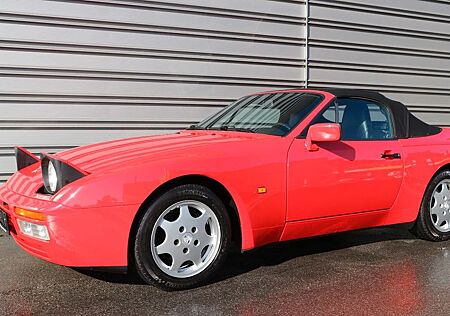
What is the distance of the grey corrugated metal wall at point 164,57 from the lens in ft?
19.5

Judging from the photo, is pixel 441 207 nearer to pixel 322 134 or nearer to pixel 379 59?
pixel 322 134

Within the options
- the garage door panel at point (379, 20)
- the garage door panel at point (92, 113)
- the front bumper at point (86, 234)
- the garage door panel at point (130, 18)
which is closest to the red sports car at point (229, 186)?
the front bumper at point (86, 234)

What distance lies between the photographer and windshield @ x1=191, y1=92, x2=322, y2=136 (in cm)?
384

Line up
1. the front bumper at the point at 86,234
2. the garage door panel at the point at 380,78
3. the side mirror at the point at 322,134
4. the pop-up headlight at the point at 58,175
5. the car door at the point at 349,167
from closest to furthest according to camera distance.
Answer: the front bumper at the point at 86,234 → the pop-up headlight at the point at 58,175 → the side mirror at the point at 322,134 → the car door at the point at 349,167 → the garage door panel at the point at 380,78

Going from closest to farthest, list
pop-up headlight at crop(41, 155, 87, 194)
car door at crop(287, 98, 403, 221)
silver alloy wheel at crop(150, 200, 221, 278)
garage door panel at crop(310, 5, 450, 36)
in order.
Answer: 1. pop-up headlight at crop(41, 155, 87, 194)
2. silver alloy wheel at crop(150, 200, 221, 278)
3. car door at crop(287, 98, 403, 221)
4. garage door panel at crop(310, 5, 450, 36)

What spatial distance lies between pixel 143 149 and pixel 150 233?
25.8 inches

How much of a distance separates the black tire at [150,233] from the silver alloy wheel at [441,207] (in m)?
2.30

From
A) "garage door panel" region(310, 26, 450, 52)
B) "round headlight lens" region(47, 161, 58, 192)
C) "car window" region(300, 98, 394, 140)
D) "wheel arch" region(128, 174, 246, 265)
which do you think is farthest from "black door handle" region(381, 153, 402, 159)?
"garage door panel" region(310, 26, 450, 52)

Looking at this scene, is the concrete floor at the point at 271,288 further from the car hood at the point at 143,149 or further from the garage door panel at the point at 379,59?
the garage door panel at the point at 379,59

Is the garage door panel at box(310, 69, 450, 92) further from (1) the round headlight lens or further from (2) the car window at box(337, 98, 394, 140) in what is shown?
(1) the round headlight lens

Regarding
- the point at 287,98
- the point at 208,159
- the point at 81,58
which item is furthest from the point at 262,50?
the point at 208,159

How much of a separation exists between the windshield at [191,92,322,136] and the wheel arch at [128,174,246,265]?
685 mm

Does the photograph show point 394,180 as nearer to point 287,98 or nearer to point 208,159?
point 287,98

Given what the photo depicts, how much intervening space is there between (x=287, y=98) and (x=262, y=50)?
3347mm
